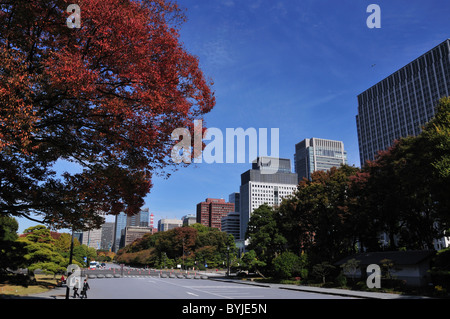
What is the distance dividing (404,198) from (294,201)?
48.1 ft

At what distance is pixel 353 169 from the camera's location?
42.6 m

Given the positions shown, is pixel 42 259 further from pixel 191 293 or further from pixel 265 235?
pixel 265 235

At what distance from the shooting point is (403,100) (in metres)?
148

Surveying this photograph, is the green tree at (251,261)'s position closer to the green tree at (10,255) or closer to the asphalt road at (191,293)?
the asphalt road at (191,293)

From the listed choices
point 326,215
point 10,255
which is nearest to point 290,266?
point 326,215

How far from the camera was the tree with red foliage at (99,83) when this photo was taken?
22.4 ft

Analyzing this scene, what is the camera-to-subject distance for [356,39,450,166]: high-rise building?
132 m

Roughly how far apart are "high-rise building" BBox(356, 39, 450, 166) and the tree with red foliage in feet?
433

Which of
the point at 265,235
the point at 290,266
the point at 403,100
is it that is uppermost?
the point at 403,100

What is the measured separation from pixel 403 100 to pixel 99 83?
546ft

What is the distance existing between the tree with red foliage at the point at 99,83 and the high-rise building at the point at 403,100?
5196 inches

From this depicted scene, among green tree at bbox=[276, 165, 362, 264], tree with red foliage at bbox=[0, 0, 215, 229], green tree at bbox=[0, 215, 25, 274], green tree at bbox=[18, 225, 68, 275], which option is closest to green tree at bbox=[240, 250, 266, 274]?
green tree at bbox=[276, 165, 362, 264]

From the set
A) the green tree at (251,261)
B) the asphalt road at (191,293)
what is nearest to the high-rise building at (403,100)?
the green tree at (251,261)

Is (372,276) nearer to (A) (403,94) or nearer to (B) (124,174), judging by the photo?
(B) (124,174)
